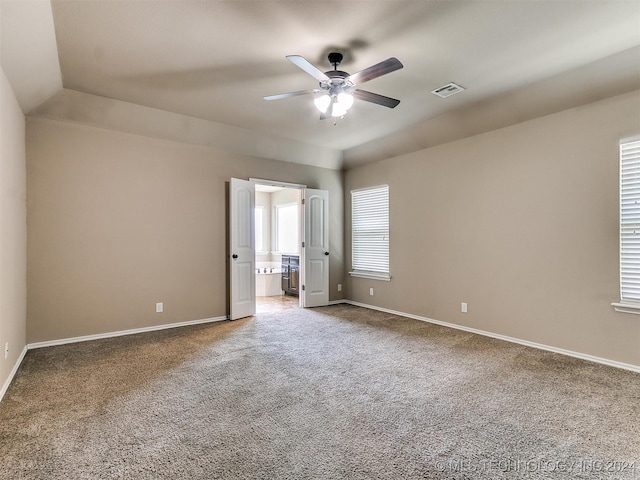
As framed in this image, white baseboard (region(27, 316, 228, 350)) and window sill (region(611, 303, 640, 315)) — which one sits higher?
window sill (region(611, 303, 640, 315))

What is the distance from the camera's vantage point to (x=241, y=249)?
519 cm

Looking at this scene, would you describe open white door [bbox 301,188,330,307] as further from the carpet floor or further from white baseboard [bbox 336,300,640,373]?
the carpet floor

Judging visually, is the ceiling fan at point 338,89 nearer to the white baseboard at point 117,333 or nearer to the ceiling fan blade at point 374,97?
the ceiling fan blade at point 374,97

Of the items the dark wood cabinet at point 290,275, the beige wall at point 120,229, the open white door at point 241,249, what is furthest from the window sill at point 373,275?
the beige wall at point 120,229

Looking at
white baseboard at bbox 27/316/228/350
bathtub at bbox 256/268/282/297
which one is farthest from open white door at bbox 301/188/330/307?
bathtub at bbox 256/268/282/297

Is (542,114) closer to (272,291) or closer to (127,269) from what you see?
(127,269)

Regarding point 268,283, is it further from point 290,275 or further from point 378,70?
point 378,70

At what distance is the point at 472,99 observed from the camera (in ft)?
12.6

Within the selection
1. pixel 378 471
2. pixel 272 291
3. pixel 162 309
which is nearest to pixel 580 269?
pixel 378 471

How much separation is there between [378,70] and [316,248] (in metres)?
3.85

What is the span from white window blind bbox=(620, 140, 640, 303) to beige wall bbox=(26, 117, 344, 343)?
4.61 metres

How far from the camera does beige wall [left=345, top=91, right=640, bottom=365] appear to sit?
130 inches

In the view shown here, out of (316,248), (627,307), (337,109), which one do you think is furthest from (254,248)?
(627,307)

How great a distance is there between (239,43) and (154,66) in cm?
96
